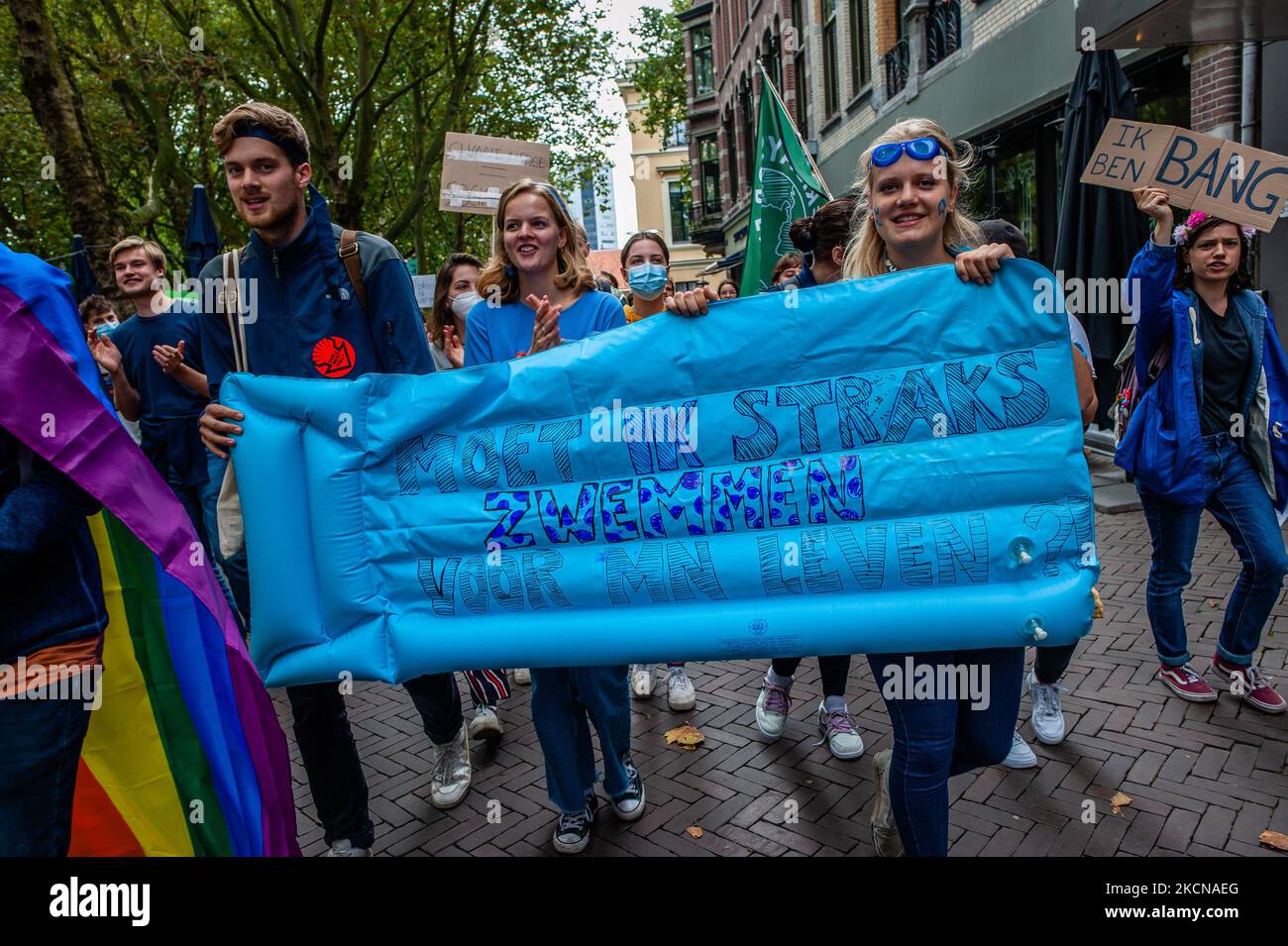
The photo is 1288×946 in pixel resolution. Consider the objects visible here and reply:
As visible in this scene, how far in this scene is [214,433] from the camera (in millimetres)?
2711

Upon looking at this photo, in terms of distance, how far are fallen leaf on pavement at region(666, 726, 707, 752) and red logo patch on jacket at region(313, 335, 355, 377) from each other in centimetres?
221

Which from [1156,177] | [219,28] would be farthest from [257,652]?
[219,28]

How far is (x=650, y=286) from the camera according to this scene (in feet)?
15.6

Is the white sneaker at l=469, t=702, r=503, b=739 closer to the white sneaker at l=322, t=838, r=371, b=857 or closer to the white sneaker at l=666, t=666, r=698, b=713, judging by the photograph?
the white sneaker at l=666, t=666, r=698, b=713

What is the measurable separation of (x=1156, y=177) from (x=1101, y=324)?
11.9ft

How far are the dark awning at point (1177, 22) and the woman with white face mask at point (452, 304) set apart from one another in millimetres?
4623

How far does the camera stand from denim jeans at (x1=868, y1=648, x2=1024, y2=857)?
8.09ft

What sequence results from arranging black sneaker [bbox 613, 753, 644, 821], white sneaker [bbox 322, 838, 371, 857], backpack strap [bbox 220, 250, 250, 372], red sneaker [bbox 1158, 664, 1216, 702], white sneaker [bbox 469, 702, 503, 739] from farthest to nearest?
white sneaker [bbox 469, 702, 503, 739], red sneaker [bbox 1158, 664, 1216, 702], black sneaker [bbox 613, 753, 644, 821], white sneaker [bbox 322, 838, 371, 857], backpack strap [bbox 220, 250, 250, 372]

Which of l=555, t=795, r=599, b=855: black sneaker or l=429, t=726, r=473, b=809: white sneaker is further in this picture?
l=429, t=726, r=473, b=809: white sneaker

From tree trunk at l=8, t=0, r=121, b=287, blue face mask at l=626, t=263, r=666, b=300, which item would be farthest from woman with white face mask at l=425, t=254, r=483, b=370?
tree trunk at l=8, t=0, r=121, b=287

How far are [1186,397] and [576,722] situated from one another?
2790 millimetres

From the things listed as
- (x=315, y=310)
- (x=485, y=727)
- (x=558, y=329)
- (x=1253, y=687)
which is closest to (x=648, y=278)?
(x=558, y=329)

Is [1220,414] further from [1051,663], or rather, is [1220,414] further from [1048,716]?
[1048,716]

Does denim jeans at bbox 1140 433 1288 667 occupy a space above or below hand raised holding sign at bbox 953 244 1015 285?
below
